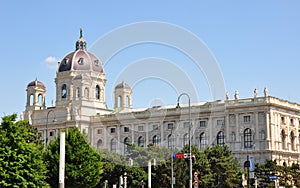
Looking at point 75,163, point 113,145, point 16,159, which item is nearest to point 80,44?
point 113,145

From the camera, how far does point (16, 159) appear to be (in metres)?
40.9

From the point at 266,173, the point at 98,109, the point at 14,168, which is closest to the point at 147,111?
the point at 98,109

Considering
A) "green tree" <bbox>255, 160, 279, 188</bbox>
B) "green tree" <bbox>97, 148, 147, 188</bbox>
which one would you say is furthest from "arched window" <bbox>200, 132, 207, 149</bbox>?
"green tree" <bbox>97, 148, 147, 188</bbox>

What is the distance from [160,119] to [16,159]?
73109 millimetres

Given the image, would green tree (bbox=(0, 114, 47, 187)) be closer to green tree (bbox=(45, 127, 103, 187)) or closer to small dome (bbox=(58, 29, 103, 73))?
green tree (bbox=(45, 127, 103, 187))

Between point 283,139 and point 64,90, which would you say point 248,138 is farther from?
point 64,90

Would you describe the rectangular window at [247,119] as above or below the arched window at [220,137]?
above

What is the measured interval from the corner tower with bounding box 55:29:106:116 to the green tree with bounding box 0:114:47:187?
7806 cm

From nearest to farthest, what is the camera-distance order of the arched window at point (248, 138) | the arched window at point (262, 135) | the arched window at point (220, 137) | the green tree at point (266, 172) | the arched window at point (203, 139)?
1. the green tree at point (266, 172)
2. the arched window at point (262, 135)
3. the arched window at point (248, 138)
4. the arched window at point (220, 137)
5. the arched window at point (203, 139)

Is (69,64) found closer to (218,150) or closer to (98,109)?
(98,109)

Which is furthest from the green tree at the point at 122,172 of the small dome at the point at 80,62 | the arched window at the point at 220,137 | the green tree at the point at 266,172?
the small dome at the point at 80,62

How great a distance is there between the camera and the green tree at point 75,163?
2024 inches

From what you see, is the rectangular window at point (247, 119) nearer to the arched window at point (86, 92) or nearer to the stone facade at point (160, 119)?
the stone facade at point (160, 119)

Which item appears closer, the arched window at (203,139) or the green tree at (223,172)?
the green tree at (223,172)
